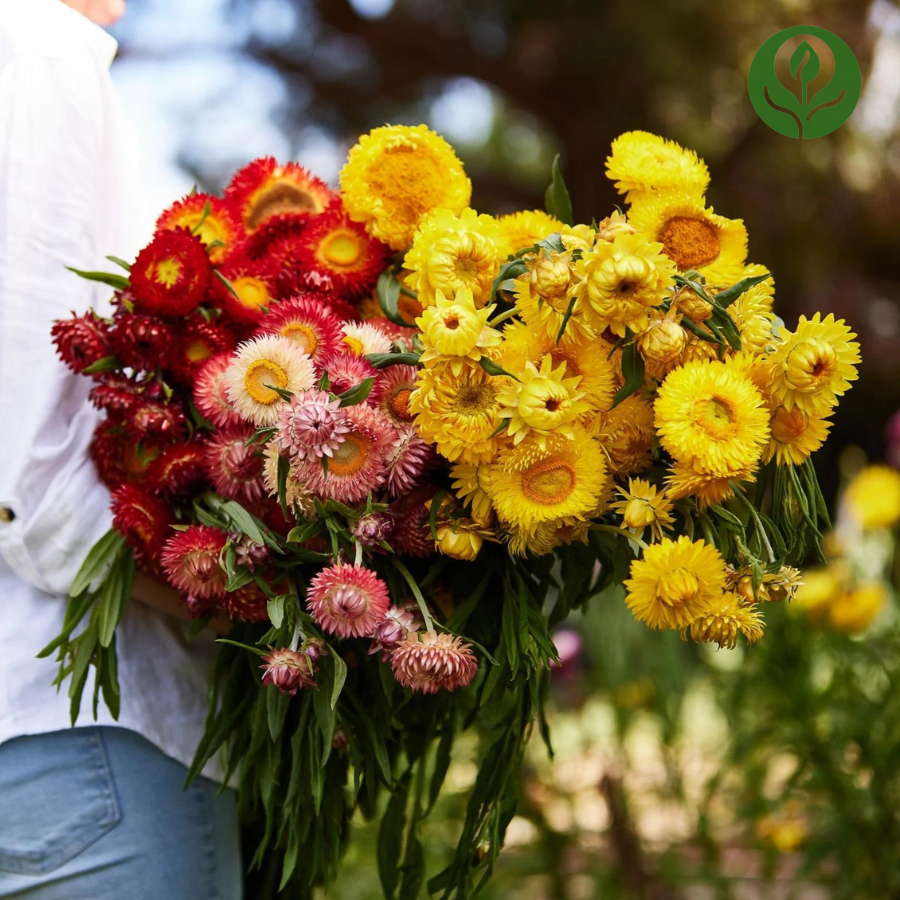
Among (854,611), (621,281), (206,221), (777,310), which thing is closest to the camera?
(621,281)

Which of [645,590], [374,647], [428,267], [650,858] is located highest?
[428,267]

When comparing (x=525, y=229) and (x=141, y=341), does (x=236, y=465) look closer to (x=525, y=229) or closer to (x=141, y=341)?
(x=141, y=341)

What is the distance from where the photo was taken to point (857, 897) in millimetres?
1763

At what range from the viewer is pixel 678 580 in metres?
0.69

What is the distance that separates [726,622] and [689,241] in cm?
30

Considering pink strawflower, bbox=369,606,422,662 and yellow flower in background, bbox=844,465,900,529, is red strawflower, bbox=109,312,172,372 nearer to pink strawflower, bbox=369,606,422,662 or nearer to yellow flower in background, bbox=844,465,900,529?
pink strawflower, bbox=369,606,422,662

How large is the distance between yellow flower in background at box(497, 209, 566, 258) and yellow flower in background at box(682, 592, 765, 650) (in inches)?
13.9

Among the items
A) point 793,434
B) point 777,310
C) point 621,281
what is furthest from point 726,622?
point 777,310

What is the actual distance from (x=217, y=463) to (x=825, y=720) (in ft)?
4.66

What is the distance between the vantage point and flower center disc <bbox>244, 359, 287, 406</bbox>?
2.51 ft

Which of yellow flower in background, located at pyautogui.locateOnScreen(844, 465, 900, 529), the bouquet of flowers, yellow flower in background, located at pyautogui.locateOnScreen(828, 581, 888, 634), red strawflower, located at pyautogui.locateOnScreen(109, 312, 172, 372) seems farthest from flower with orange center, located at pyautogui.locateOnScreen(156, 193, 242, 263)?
yellow flower in background, located at pyautogui.locateOnScreen(844, 465, 900, 529)

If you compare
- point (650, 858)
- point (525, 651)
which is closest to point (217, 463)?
point (525, 651)

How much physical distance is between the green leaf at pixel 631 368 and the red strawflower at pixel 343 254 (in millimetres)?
302

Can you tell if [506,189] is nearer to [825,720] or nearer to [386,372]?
[825,720]
